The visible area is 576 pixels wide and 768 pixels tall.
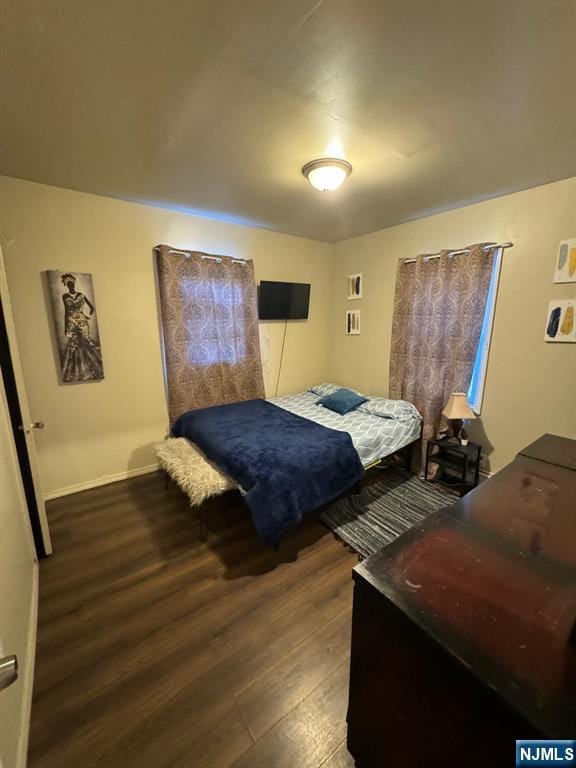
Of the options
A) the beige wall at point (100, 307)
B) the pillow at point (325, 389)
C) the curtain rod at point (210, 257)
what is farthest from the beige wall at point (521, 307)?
the beige wall at point (100, 307)

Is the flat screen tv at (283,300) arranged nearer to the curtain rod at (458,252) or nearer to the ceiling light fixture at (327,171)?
the curtain rod at (458,252)

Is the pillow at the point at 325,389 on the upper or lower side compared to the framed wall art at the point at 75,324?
lower

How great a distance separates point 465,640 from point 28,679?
5.86ft

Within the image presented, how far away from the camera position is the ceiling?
108 cm

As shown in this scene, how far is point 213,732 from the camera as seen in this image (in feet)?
3.89

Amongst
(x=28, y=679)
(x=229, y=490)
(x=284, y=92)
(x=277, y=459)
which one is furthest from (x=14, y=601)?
(x=284, y=92)

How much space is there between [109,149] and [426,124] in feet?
6.16

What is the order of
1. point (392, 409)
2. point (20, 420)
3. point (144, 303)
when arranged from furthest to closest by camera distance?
point (392, 409), point (144, 303), point (20, 420)

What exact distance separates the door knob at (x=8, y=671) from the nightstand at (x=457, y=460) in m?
2.91

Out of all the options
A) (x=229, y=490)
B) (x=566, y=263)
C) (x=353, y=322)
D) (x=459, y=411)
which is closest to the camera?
(x=229, y=490)

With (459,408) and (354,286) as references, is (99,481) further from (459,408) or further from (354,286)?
(354,286)

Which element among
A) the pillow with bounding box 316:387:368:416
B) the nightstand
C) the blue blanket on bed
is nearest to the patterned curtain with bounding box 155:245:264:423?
the blue blanket on bed

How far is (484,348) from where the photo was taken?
2.79 metres

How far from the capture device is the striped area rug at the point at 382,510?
221 cm
